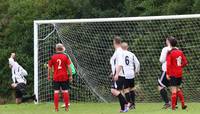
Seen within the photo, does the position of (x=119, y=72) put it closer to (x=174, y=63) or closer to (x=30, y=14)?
(x=174, y=63)

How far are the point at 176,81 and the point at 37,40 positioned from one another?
7329 millimetres

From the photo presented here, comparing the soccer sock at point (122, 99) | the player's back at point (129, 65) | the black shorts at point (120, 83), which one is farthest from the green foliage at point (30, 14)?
the soccer sock at point (122, 99)

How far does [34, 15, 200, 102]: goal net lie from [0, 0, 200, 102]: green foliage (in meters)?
6.37

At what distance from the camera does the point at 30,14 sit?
31.6 metres

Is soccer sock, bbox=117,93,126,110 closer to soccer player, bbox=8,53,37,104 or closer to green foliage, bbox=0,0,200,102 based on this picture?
soccer player, bbox=8,53,37,104

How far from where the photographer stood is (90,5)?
31297mm

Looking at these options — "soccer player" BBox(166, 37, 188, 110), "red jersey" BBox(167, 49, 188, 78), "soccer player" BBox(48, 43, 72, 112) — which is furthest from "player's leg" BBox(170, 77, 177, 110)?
"soccer player" BBox(48, 43, 72, 112)

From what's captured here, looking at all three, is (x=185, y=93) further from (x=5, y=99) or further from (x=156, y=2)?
(x=5, y=99)

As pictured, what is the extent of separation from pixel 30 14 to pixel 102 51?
9.73 meters

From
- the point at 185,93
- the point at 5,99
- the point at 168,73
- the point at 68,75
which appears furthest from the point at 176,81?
the point at 5,99

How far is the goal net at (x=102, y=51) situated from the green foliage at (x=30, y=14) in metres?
6.37

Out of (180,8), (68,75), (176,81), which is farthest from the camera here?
(180,8)

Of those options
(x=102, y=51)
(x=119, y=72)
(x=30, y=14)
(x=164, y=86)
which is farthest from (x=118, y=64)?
(x=30, y=14)

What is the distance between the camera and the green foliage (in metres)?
29.8
